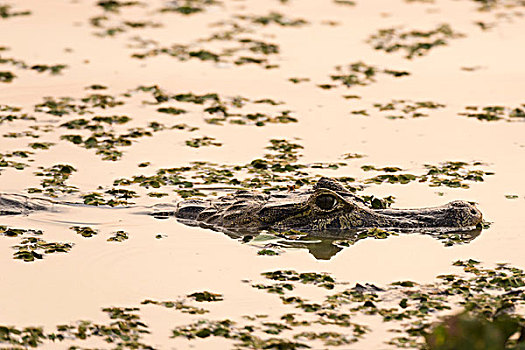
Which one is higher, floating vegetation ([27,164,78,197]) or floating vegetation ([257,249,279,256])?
floating vegetation ([27,164,78,197])

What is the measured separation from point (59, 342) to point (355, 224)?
2909mm

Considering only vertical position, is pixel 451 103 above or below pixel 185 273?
above

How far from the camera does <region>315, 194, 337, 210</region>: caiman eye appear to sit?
26.9 feet

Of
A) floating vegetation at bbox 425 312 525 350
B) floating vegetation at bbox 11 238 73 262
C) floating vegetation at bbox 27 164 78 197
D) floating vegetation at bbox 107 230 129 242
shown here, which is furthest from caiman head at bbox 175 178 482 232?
floating vegetation at bbox 425 312 525 350

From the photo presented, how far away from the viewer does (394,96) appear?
42.1 feet

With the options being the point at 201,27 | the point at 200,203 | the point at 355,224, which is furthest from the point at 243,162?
the point at 201,27

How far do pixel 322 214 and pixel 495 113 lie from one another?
4.50 metres

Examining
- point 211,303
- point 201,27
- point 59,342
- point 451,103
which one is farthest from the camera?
point 201,27

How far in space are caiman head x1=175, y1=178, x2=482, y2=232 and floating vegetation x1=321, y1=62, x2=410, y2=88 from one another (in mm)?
5001

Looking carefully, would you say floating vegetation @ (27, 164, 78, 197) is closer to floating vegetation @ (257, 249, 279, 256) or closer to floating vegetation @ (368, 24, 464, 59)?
floating vegetation @ (257, 249, 279, 256)

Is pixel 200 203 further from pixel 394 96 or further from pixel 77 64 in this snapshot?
pixel 77 64

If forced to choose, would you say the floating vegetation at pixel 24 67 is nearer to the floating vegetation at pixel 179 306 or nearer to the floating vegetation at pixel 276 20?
the floating vegetation at pixel 276 20

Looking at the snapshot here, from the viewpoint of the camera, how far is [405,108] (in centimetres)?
1226

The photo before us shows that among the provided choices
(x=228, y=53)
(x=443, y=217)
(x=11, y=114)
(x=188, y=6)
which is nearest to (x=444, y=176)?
(x=443, y=217)
